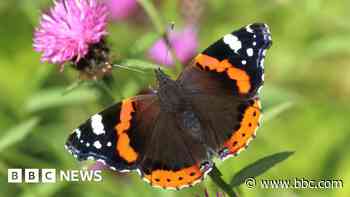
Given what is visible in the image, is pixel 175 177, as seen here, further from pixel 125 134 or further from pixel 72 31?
pixel 72 31

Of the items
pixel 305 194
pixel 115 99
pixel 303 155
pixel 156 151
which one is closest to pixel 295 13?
pixel 303 155

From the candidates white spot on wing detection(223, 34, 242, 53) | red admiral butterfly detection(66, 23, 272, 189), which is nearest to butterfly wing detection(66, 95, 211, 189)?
red admiral butterfly detection(66, 23, 272, 189)

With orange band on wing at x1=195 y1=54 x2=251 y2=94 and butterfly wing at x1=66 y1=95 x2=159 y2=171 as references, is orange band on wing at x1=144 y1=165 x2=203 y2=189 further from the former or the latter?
orange band on wing at x1=195 y1=54 x2=251 y2=94

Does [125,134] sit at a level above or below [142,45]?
below

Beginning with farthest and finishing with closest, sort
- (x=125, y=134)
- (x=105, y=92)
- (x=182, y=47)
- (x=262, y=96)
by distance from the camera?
(x=182, y=47) < (x=262, y=96) < (x=105, y=92) < (x=125, y=134)

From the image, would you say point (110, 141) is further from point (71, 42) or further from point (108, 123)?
point (71, 42)

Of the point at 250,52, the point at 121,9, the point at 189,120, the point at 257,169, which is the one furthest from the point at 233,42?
the point at 121,9
